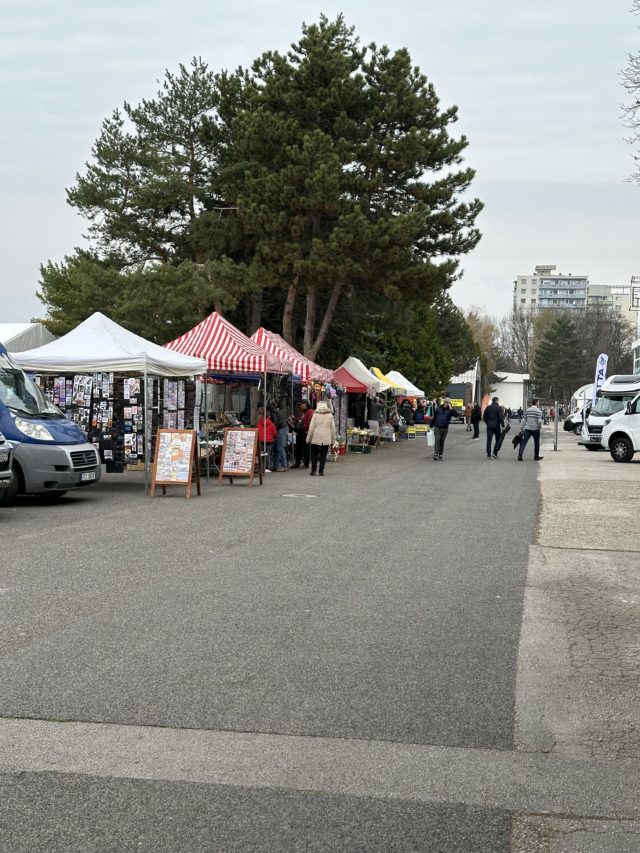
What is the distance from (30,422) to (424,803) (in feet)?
42.0

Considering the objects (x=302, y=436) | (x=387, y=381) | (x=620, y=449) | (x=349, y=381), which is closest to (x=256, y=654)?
(x=302, y=436)

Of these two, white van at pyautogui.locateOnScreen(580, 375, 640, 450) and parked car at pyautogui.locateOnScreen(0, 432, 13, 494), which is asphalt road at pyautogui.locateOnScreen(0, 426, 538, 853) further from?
white van at pyautogui.locateOnScreen(580, 375, 640, 450)

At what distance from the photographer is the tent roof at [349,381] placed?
122ft

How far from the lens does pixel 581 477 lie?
2295 centimetres

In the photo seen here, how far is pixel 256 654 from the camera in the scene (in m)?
6.38

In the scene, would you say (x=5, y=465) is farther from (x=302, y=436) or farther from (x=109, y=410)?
(x=302, y=436)

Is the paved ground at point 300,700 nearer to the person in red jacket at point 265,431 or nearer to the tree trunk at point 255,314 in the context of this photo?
the person in red jacket at point 265,431

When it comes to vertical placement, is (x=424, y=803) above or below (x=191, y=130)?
below

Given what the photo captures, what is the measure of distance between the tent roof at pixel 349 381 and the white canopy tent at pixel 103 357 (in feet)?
60.6

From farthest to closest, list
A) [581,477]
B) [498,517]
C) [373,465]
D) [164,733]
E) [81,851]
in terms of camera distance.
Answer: [373,465] < [581,477] < [498,517] < [164,733] < [81,851]

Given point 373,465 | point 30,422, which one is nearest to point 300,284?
point 373,465

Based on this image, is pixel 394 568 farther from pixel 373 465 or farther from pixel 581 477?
pixel 373 465

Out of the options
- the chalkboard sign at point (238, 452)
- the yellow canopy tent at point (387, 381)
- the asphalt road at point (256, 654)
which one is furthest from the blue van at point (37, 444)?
the yellow canopy tent at point (387, 381)

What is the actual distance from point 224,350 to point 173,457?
256 inches
